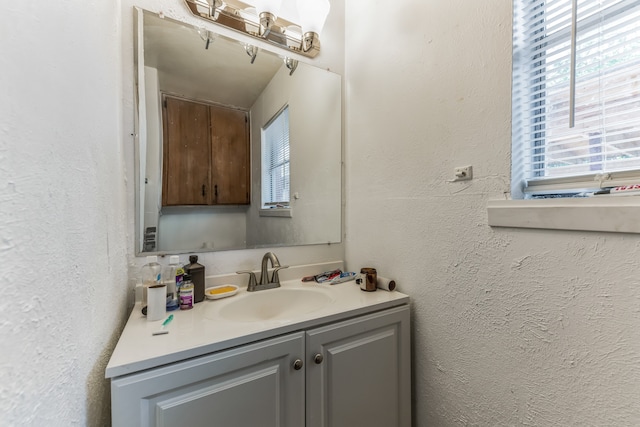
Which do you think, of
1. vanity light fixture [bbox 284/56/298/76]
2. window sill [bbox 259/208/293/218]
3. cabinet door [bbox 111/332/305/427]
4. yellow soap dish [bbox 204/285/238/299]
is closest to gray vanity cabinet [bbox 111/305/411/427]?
cabinet door [bbox 111/332/305/427]

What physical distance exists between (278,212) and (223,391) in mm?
799

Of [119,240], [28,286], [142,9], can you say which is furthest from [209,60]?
[28,286]

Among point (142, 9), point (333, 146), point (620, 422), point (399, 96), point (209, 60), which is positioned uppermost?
point (142, 9)

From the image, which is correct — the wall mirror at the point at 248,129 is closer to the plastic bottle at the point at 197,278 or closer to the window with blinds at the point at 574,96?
the plastic bottle at the point at 197,278

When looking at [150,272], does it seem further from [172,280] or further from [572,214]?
[572,214]

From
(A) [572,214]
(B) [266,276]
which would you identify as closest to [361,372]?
(B) [266,276]

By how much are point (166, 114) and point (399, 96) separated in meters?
0.96

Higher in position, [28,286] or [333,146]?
[333,146]

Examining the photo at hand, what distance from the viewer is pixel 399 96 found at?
1107 mm

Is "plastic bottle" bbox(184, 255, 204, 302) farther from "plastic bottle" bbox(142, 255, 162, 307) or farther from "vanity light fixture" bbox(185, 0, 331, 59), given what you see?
"vanity light fixture" bbox(185, 0, 331, 59)

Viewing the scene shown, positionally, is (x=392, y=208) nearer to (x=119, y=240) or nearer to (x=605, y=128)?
(x=605, y=128)

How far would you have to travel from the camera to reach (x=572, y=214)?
63 centimetres

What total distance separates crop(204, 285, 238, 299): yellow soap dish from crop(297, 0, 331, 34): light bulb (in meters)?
1.23

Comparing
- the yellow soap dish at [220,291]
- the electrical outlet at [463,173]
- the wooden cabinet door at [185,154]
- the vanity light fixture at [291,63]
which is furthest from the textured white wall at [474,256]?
the wooden cabinet door at [185,154]
